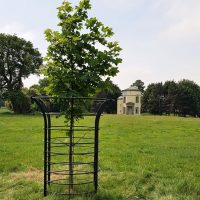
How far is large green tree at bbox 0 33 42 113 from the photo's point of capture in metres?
58.3

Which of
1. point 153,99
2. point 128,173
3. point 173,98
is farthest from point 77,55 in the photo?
point 153,99

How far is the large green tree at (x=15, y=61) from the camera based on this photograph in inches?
2295

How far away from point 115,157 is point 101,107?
5336mm

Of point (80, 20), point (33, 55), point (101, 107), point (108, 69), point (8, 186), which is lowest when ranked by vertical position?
point (8, 186)

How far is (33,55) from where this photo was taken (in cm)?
6022

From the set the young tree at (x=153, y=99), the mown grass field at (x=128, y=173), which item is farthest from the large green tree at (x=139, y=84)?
the mown grass field at (x=128, y=173)

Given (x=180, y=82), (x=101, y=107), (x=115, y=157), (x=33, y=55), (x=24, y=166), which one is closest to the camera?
(x=101, y=107)

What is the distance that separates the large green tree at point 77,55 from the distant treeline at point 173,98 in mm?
77929

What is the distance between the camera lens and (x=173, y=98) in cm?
8412

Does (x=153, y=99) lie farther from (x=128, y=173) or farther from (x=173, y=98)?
(x=128, y=173)

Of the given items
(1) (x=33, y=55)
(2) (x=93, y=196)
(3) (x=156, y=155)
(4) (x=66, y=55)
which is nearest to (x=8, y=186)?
(2) (x=93, y=196)

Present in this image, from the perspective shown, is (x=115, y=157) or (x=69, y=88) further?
(x=115, y=157)

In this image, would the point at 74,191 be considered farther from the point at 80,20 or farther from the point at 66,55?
the point at 80,20

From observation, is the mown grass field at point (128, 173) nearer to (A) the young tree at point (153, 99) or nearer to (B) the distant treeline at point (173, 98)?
(B) the distant treeline at point (173, 98)
